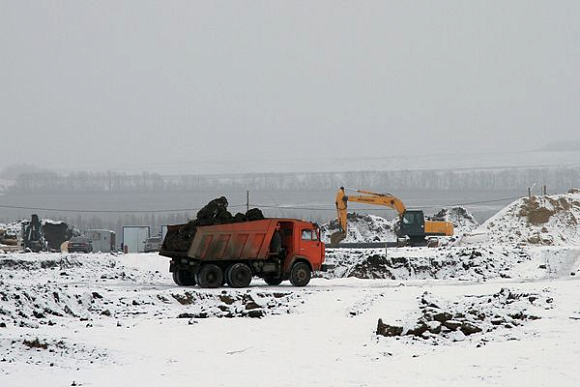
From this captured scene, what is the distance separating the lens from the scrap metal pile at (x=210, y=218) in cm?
3164

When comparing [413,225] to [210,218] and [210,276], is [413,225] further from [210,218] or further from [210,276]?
[210,276]

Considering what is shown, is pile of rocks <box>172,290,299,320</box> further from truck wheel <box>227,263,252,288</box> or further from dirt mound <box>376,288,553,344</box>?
dirt mound <box>376,288,553,344</box>

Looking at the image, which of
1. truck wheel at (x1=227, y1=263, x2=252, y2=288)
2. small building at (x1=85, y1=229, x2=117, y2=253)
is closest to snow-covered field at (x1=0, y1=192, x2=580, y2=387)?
truck wheel at (x1=227, y1=263, x2=252, y2=288)

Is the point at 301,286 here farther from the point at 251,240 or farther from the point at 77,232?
the point at 77,232

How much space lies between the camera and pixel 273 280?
110 feet

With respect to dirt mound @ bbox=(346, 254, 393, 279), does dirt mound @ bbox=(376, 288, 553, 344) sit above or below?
above

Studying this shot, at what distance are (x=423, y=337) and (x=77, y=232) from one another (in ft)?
231

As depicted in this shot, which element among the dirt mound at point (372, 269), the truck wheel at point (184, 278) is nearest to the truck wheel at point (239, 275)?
the truck wheel at point (184, 278)

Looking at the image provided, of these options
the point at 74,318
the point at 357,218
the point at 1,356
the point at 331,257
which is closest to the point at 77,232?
the point at 357,218

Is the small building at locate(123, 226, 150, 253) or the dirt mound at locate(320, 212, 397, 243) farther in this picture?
the dirt mound at locate(320, 212, 397, 243)

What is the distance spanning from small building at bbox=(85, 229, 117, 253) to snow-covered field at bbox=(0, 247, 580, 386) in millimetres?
48891

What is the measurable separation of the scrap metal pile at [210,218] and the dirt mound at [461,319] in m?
13.2

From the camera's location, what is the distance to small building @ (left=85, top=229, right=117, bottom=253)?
248ft

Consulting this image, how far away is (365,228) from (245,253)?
5138 centimetres
